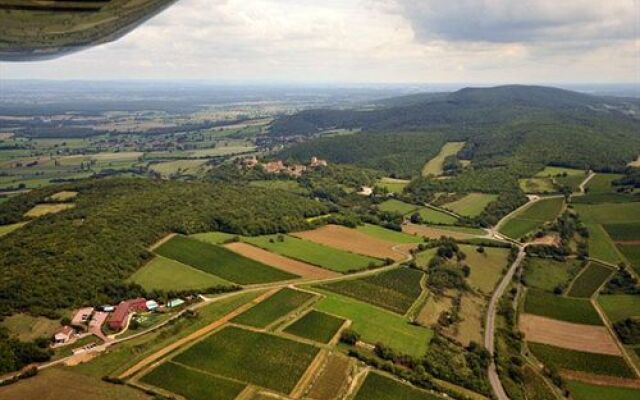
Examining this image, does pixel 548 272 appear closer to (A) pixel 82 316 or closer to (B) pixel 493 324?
(B) pixel 493 324

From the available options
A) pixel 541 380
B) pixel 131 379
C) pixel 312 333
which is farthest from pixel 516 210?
pixel 131 379

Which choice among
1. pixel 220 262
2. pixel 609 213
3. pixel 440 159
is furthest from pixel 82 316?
pixel 440 159

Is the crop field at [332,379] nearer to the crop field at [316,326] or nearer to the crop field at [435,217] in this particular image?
the crop field at [316,326]

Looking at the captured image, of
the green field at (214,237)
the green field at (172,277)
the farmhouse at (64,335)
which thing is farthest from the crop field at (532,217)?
the farmhouse at (64,335)

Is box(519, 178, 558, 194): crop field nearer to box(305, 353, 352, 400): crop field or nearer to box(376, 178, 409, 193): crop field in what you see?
box(376, 178, 409, 193): crop field

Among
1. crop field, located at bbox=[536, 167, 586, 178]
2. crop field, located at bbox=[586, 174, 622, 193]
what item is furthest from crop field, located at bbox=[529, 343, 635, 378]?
crop field, located at bbox=[536, 167, 586, 178]
